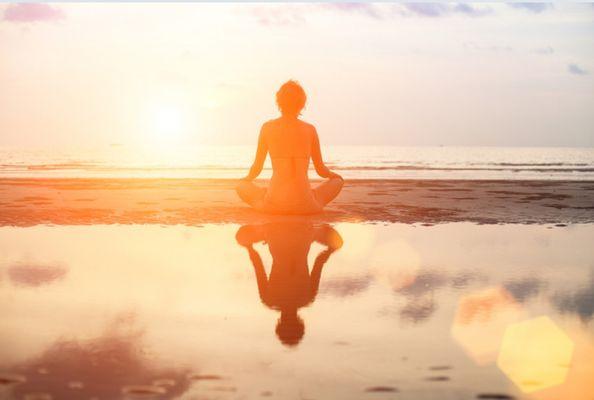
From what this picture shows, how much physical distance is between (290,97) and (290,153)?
0.96m

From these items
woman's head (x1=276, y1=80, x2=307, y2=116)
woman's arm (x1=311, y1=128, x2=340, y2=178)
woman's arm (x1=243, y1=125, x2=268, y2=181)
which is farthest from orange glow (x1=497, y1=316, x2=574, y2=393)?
woman's arm (x1=243, y1=125, x2=268, y2=181)

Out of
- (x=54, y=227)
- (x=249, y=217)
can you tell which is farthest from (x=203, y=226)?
(x=54, y=227)

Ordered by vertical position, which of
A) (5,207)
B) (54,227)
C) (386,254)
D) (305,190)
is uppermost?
(5,207)

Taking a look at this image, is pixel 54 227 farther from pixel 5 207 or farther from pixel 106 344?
pixel 106 344

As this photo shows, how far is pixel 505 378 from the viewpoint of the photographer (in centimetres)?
350

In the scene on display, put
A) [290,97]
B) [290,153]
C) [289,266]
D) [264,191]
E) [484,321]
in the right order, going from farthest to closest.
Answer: [264,191], [290,153], [290,97], [289,266], [484,321]

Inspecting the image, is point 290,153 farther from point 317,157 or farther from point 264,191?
point 264,191

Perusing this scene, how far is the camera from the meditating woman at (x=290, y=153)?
439 inches

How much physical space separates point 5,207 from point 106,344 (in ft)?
35.6

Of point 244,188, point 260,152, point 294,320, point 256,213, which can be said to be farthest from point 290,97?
point 294,320

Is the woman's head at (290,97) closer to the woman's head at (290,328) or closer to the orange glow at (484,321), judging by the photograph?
the orange glow at (484,321)

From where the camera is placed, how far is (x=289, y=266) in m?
6.95

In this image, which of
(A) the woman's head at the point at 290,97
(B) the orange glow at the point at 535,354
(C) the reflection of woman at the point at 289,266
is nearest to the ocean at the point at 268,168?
(A) the woman's head at the point at 290,97

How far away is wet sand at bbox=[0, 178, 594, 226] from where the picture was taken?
38.8 feet
